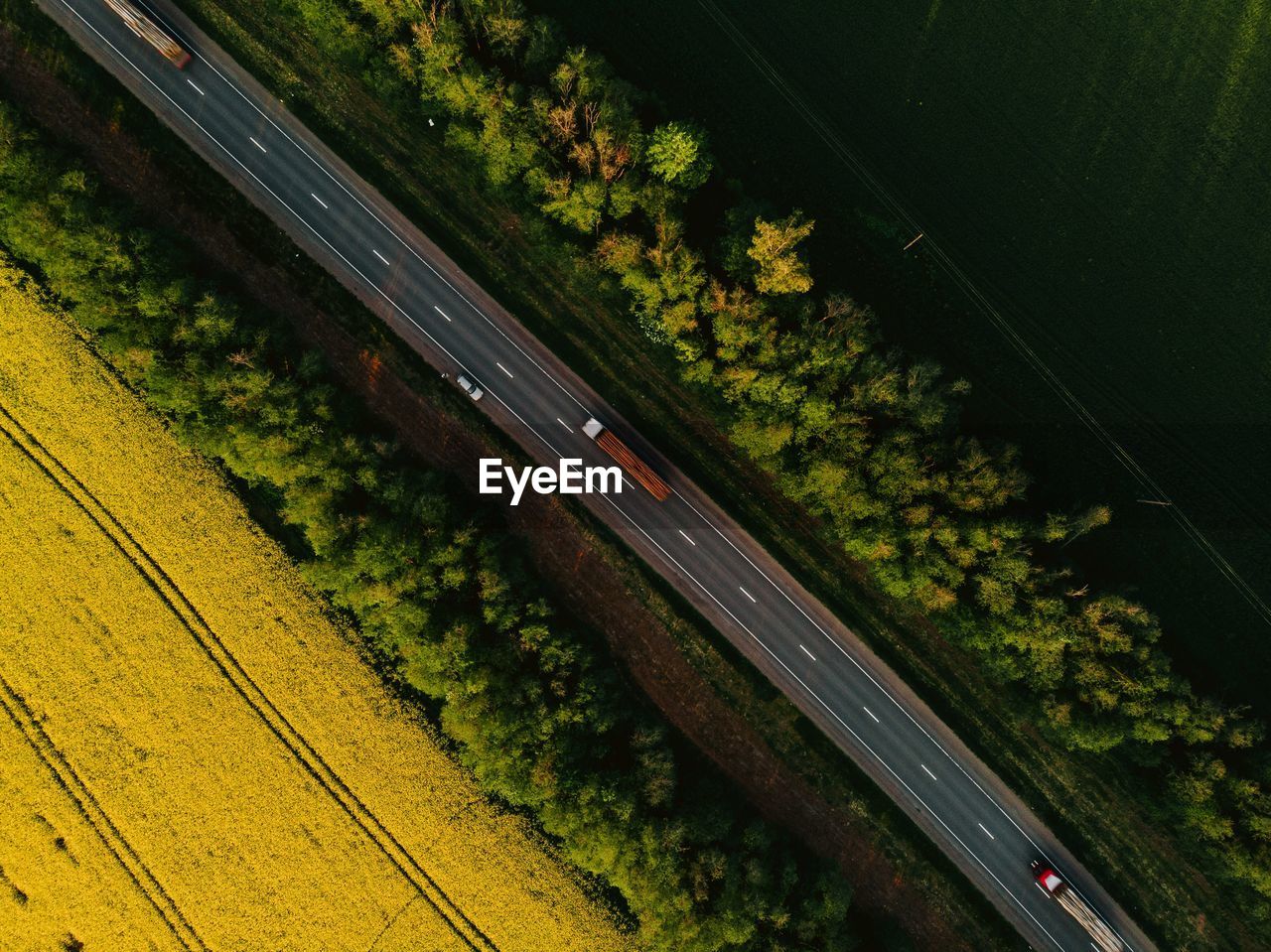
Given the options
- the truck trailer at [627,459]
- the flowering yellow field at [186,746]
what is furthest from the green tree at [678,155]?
the flowering yellow field at [186,746]

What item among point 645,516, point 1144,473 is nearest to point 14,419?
point 645,516

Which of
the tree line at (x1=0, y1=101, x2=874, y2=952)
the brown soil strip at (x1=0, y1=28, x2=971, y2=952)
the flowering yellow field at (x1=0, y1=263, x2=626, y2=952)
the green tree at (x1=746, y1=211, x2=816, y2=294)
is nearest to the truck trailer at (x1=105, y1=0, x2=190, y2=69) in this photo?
the brown soil strip at (x1=0, y1=28, x2=971, y2=952)

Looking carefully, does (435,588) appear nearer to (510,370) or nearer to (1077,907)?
(510,370)

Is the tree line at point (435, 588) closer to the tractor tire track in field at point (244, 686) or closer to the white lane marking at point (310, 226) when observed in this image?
the white lane marking at point (310, 226)

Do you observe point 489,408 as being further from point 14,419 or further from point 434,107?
point 14,419

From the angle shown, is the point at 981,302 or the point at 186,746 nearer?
the point at 186,746

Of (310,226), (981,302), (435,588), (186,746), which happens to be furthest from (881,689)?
(310,226)
